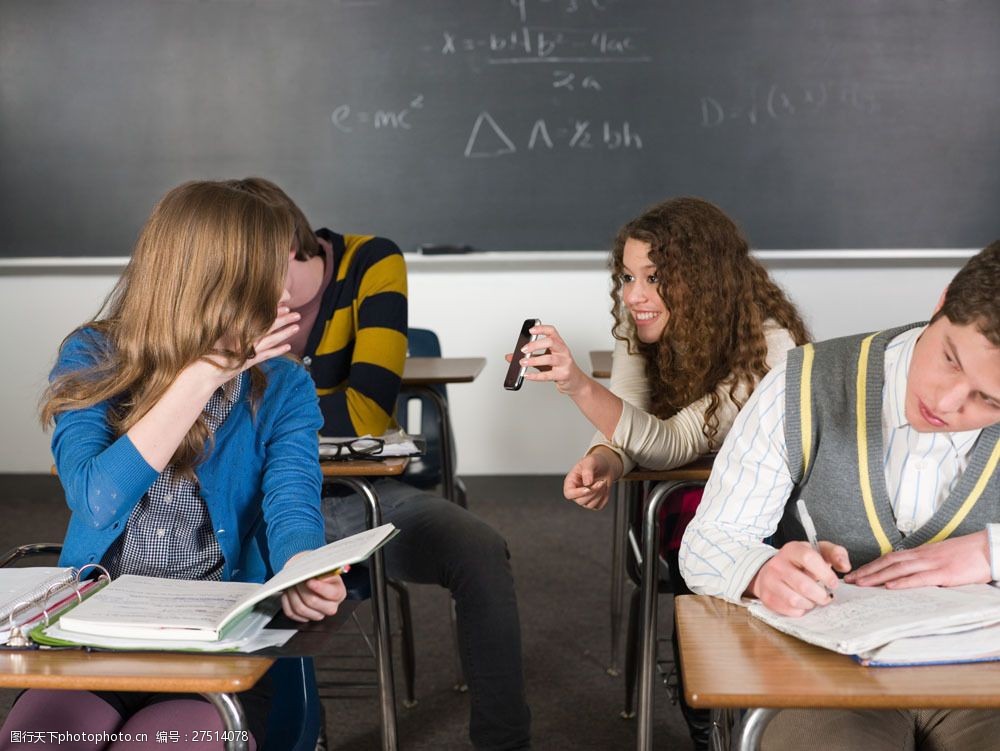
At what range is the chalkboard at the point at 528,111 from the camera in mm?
4191

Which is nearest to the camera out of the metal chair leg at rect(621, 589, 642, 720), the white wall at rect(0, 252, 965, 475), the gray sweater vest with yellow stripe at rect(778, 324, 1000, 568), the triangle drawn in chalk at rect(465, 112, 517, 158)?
the gray sweater vest with yellow stripe at rect(778, 324, 1000, 568)

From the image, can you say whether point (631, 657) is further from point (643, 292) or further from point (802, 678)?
point (802, 678)

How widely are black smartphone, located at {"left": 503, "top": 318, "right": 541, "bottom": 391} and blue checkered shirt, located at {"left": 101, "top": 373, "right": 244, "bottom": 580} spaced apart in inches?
17.6

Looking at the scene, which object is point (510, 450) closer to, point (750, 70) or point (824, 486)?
point (750, 70)

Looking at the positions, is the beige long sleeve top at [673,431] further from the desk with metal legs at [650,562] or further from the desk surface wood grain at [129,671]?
the desk surface wood grain at [129,671]

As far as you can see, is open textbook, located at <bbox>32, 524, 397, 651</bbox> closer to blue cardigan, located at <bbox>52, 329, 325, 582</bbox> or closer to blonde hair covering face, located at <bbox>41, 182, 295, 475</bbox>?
blue cardigan, located at <bbox>52, 329, 325, 582</bbox>

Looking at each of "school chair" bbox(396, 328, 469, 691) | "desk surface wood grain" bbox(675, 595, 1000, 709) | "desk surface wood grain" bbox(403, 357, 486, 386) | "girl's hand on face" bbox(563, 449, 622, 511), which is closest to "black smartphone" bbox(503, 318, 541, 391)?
"girl's hand on face" bbox(563, 449, 622, 511)

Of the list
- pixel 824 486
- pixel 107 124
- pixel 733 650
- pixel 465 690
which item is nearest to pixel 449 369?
pixel 465 690

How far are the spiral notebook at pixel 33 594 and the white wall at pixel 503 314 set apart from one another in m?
3.14

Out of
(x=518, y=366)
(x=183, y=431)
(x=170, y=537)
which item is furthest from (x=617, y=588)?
(x=183, y=431)

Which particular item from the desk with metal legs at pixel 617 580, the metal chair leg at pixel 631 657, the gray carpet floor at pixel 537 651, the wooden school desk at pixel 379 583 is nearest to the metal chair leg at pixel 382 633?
the wooden school desk at pixel 379 583

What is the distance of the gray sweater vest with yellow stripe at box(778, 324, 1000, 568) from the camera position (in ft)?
4.54

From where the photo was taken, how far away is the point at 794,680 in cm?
106

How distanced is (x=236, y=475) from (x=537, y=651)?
61.4 inches
